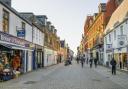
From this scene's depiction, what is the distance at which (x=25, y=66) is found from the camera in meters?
31.7

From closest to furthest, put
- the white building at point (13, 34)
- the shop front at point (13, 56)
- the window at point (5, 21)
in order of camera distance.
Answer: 1. the shop front at point (13, 56)
2. the white building at point (13, 34)
3. the window at point (5, 21)

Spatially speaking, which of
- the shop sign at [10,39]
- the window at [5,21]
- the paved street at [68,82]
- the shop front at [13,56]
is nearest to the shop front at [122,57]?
the paved street at [68,82]

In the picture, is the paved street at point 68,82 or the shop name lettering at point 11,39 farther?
the shop name lettering at point 11,39

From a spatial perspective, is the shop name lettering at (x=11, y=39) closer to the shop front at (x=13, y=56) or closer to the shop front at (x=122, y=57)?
the shop front at (x=13, y=56)

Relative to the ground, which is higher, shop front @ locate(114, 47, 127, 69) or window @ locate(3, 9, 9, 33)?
window @ locate(3, 9, 9, 33)

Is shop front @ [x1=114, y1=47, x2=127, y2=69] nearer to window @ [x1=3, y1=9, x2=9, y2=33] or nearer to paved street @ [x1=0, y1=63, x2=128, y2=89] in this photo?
paved street @ [x1=0, y1=63, x2=128, y2=89]

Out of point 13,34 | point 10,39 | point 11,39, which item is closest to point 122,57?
point 13,34

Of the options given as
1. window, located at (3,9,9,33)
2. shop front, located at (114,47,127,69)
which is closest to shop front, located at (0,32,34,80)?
window, located at (3,9,9,33)

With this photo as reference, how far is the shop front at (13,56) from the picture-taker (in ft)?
72.4

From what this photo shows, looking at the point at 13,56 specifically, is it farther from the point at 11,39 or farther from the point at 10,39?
the point at 10,39

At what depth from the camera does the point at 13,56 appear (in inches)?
1050

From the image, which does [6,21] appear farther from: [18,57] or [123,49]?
[123,49]

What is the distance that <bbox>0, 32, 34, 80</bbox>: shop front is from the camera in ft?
72.4

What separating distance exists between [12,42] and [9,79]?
4507 mm
